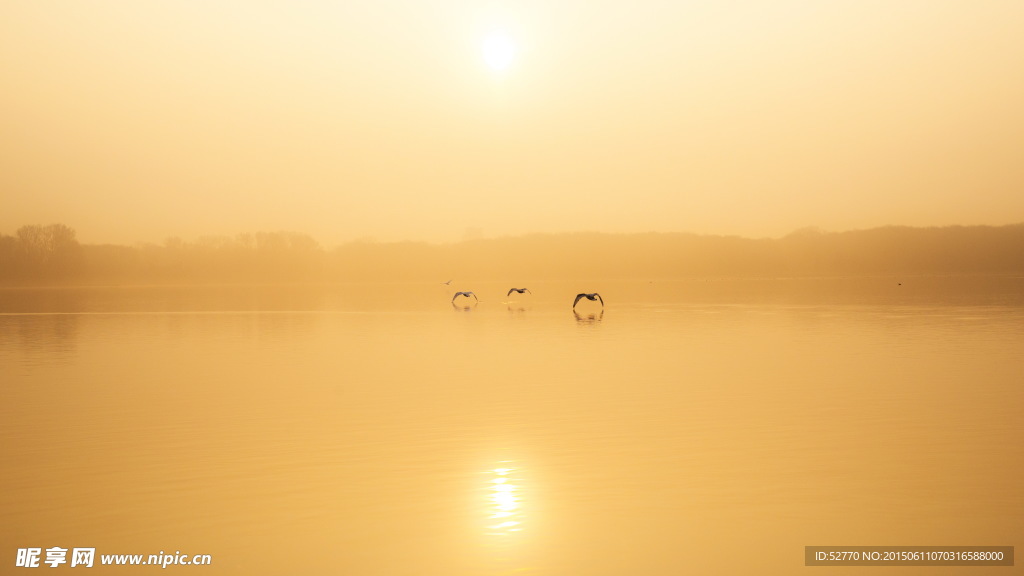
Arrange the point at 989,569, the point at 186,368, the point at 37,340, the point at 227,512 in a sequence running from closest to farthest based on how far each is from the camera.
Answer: the point at 989,569, the point at 227,512, the point at 186,368, the point at 37,340

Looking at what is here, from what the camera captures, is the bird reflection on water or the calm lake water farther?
the bird reflection on water

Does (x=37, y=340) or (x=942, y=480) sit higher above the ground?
(x=37, y=340)

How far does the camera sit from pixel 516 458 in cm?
1748

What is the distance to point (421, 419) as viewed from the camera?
22516 millimetres

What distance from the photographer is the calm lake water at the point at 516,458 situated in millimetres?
12391

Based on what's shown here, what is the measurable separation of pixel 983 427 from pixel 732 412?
605 cm

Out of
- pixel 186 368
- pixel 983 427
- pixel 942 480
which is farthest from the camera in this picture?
pixel 186 368

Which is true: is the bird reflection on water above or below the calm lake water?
above

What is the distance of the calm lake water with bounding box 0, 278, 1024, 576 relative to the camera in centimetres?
1239

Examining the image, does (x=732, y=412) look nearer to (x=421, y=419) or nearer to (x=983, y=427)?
(x=983, y=427)

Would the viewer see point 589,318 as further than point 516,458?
Yes

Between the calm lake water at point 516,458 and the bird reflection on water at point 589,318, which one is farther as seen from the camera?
the bird reflection on water at point 589,318

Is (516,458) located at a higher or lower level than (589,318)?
lower

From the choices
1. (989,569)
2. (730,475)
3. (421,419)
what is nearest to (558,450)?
(730,475)
